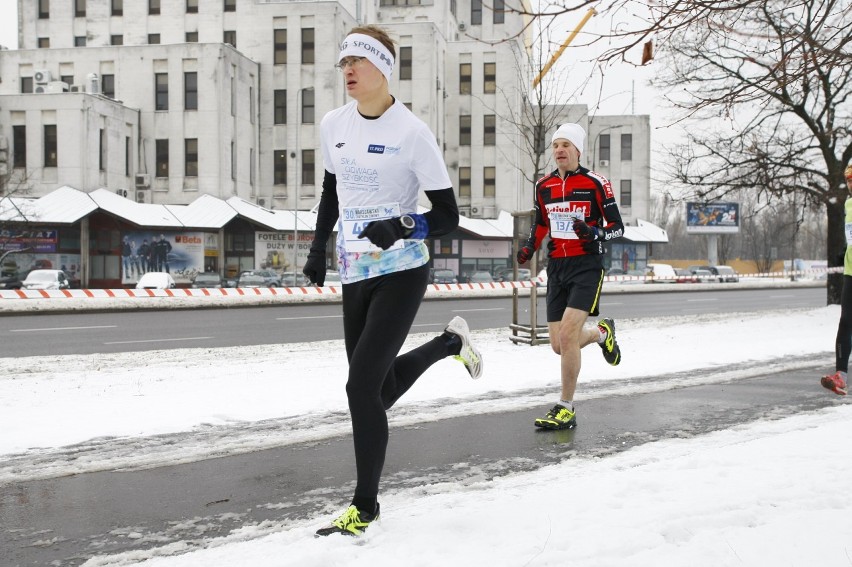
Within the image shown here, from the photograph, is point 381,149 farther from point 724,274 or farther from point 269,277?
point 724,274

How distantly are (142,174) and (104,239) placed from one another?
4295 mm

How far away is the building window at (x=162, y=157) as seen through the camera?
44.6 metres

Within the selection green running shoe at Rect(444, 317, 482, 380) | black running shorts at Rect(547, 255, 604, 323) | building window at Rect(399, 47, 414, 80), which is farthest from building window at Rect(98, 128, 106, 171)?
green running shoe at Rect(444, 317, 482, 380)

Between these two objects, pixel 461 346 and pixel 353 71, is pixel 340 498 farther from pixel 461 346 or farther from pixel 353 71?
pixel 353 71

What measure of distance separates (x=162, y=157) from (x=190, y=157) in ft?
5.28

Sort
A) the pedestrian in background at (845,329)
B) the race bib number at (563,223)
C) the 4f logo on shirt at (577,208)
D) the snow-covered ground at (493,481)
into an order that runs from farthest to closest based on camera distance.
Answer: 1. the pedestrian in background at (845,329)
2. the 4f logo on shirt at (577,208)
3. the race bib number at (563,223)
4. the snow-covered ground at (493,481)

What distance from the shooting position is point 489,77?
52562 millimetres

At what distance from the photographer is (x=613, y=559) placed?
3.09 meters

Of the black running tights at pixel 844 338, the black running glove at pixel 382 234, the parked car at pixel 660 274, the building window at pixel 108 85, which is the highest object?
the building window at pixel 108 85

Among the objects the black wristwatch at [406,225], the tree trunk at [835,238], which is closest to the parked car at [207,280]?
the tree trunk at [835,238]

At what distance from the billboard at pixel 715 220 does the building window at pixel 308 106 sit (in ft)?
113

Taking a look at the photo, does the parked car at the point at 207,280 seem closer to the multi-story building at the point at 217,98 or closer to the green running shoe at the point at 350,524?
the multi-story building at the point at 217,98

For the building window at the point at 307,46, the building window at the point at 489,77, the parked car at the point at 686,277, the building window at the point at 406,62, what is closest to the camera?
the building window at the point at 307,46

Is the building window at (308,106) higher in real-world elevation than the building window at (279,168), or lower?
higher
